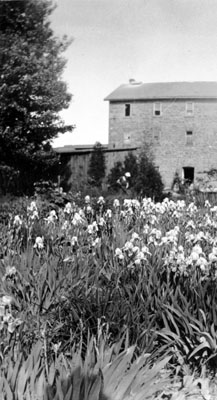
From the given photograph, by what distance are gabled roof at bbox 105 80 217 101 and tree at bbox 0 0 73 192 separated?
67.7 ft

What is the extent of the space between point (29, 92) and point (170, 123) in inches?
851

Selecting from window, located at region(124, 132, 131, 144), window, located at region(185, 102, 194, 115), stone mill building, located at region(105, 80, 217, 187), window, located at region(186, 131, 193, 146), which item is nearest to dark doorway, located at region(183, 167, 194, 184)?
stone mill building, located at region(105, 80, 217, 187)

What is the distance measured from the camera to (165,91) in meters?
40.2

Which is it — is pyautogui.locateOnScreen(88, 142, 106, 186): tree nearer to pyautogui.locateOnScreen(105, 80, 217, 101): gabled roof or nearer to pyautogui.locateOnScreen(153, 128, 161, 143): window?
pyautogui.locateOnScreen(153, 128, 161, 143): window

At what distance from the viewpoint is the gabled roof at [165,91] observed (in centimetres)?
3928

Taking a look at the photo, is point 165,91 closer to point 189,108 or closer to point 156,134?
point 189,108

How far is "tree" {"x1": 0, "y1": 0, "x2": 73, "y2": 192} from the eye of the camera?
18.5 m

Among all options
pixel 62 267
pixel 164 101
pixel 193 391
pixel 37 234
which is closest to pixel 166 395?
pixel 193 391

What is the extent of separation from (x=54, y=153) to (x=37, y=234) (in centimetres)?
1357

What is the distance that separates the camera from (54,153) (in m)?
19.5

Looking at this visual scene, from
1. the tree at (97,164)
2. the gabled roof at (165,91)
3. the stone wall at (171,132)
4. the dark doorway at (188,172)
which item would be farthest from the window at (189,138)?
the tree at (97,164)

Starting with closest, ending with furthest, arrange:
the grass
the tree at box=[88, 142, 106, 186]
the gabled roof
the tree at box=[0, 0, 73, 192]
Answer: the grass
the tree at box=[0, 0, 73, 192]
the tree at box=[88, 142, 106, 186]
the gabled roof

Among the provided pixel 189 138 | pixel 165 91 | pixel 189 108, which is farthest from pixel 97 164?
pixel 165 91

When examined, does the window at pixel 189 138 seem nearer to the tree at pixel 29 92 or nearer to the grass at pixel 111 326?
the tree at pixel 29 92
